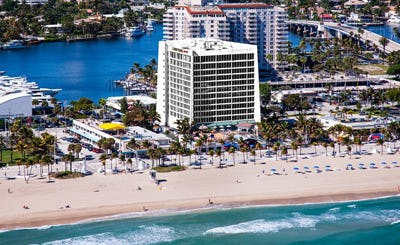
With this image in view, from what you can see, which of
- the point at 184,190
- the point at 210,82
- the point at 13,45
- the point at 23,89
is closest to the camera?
the point at 184,190

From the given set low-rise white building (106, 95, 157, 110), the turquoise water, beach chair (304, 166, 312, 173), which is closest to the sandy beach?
beach chair (304, 166, 312, 173)

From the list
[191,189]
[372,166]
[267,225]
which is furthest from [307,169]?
[267,225]

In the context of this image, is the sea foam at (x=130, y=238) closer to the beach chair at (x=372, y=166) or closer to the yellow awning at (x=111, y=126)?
the beach chair at (x=372, y=166)

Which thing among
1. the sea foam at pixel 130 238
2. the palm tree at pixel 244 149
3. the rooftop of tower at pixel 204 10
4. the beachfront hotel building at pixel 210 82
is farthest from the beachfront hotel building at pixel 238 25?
the sea foam at pixel 130 238

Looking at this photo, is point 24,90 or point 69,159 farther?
point 24,90

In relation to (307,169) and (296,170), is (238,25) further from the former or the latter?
(296,170)

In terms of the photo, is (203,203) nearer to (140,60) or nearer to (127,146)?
(127,146)

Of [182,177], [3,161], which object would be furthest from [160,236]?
[3,161]
